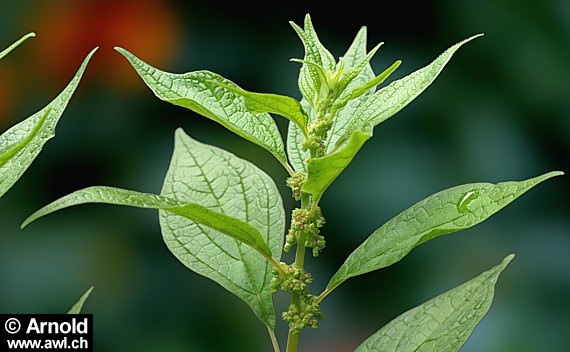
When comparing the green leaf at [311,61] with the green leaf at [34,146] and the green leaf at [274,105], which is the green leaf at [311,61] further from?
the green leaf at [34,146]

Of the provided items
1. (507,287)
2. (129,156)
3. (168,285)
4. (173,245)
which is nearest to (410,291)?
(507,287)

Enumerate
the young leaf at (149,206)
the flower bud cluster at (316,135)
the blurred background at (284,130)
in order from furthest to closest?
the blurred background at (284,130), the flower bud cluster at (316,135), the young leaf at (149,206)

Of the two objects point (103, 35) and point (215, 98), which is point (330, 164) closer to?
point (215, 98)

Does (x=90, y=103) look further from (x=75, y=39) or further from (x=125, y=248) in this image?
(x=125, y=248)

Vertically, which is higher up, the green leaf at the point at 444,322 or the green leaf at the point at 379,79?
the green leaf at the point at 379,79

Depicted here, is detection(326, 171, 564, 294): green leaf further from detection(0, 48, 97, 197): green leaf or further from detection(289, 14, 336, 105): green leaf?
detection(0, 48, 97, 197): green leaf

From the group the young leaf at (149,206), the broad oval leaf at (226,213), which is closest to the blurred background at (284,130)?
the broad oval leaf at (226,213)

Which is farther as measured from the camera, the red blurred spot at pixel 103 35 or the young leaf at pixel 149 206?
the red blurred spot at pixel 103 35
